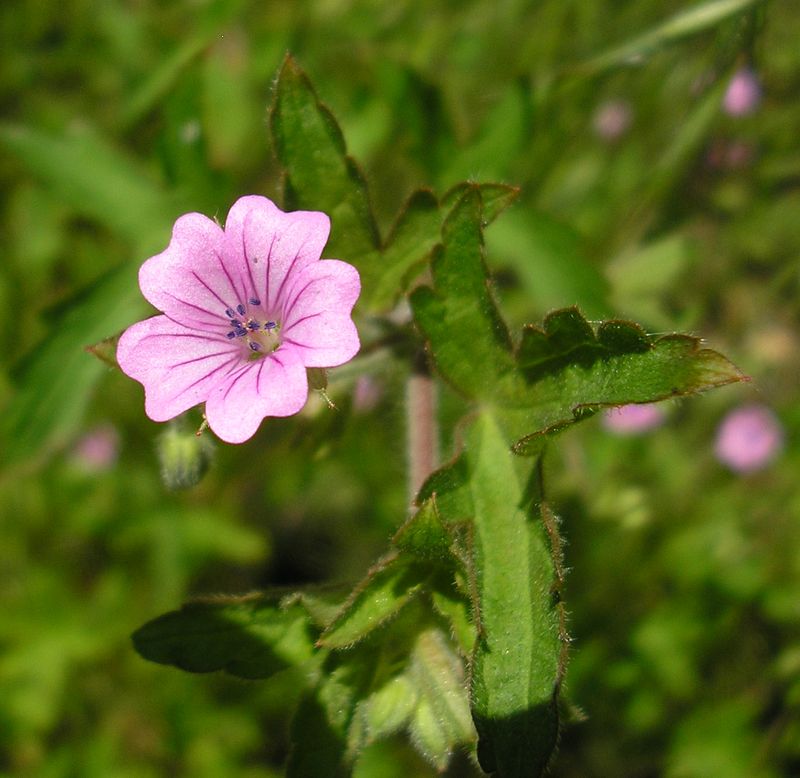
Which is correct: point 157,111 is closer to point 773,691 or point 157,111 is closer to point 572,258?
point 572,258

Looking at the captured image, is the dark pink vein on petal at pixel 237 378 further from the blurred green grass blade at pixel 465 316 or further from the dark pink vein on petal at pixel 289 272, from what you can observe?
the blurred green grass blade at pixel 465 316

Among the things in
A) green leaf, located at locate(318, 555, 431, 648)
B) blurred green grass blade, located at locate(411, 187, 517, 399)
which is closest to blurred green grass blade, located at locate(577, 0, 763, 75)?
blurred green grass blade, located at locate(411, 187, 517, 399)

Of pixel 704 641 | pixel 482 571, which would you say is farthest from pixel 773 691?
pixel 482 571

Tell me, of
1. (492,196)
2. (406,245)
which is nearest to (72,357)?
(406,245)

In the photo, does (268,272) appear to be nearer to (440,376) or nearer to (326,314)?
(326,314)

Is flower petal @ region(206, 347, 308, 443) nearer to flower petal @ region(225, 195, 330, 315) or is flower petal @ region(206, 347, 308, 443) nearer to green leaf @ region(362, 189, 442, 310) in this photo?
flower petal @ region(225, 195, 330, 315)

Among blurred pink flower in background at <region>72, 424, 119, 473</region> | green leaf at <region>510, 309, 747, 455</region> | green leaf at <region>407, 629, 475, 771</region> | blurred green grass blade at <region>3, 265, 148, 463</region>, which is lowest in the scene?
green leaf at <region>407, 629, 475, 771</region>
